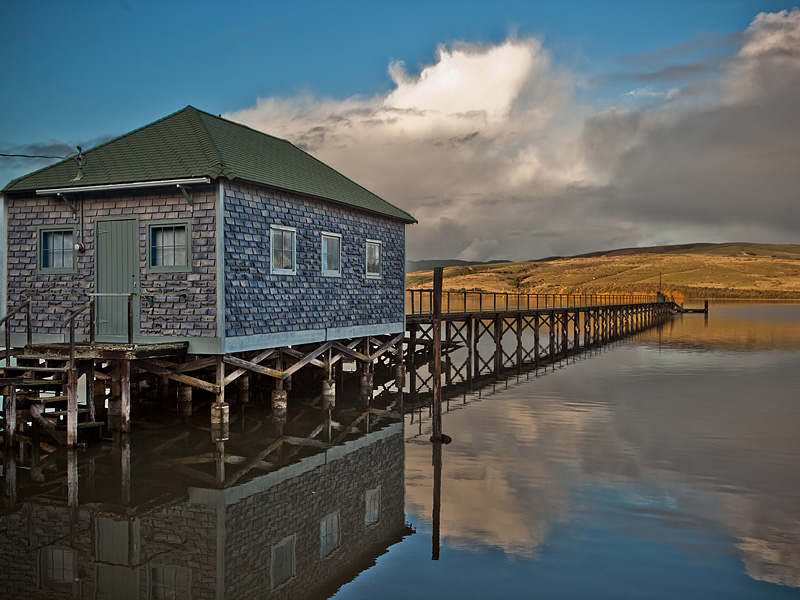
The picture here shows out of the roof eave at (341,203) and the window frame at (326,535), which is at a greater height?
the roof eave at (341,203)

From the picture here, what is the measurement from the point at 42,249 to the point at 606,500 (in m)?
13.1

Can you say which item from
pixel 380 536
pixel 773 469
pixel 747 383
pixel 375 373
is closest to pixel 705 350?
pixel 747 383

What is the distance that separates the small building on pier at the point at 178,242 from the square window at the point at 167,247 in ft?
0.07

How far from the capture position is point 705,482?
11570 millimetres

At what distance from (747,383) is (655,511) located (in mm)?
16073

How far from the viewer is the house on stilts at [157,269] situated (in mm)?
14031

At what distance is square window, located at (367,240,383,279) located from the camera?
66.0 ft

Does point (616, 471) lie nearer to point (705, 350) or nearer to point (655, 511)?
point (655, 511)

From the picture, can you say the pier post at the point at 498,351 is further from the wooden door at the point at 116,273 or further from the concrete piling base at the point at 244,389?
the wooden door at the point at 116,273

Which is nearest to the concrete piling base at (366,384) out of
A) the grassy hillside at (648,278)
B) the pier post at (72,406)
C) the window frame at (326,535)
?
the pier post at (72,406)

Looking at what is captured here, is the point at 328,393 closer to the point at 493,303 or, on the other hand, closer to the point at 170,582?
the point at 170,582

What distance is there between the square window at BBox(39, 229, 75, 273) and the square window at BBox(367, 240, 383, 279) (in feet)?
25.4

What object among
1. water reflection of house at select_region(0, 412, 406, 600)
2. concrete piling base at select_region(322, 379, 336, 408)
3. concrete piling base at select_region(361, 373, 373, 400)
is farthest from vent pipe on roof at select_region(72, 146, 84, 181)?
concrete piling base at select_region(361, 373, 373, 400)

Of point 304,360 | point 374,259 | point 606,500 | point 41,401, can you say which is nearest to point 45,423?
point 41,401
